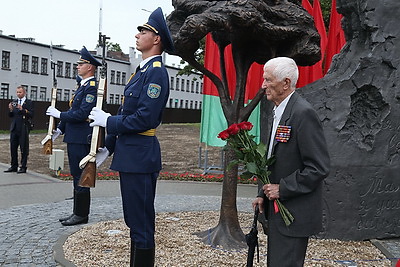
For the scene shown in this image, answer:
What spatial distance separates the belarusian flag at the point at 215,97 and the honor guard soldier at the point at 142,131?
7109mm

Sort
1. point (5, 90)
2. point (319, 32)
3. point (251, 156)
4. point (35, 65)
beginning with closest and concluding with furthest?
point (251, 156), point (319, 32), point (5, 90), point (35, 65)

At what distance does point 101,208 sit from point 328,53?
7.57 m

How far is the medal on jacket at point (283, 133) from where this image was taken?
3062 mm

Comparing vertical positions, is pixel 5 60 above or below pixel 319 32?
above

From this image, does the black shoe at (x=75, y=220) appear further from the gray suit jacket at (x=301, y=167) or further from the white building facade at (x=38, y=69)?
the white building facade at (x=38, y=69)

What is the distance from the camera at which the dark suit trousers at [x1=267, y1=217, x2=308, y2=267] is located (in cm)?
311

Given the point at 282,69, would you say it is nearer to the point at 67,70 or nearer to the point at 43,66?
the point at 43,66

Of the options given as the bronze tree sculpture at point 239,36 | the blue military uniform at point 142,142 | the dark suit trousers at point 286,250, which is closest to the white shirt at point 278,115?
the dark suit trousers at point 286,250

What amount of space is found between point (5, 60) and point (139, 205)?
44372 millimetres

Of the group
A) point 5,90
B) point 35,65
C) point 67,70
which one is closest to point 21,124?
point 5,90

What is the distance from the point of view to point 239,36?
20.1 feet

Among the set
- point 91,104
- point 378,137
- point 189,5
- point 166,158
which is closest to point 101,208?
point 91,104

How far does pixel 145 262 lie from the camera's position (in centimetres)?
442

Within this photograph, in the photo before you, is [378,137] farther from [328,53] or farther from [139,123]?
[328,53]
